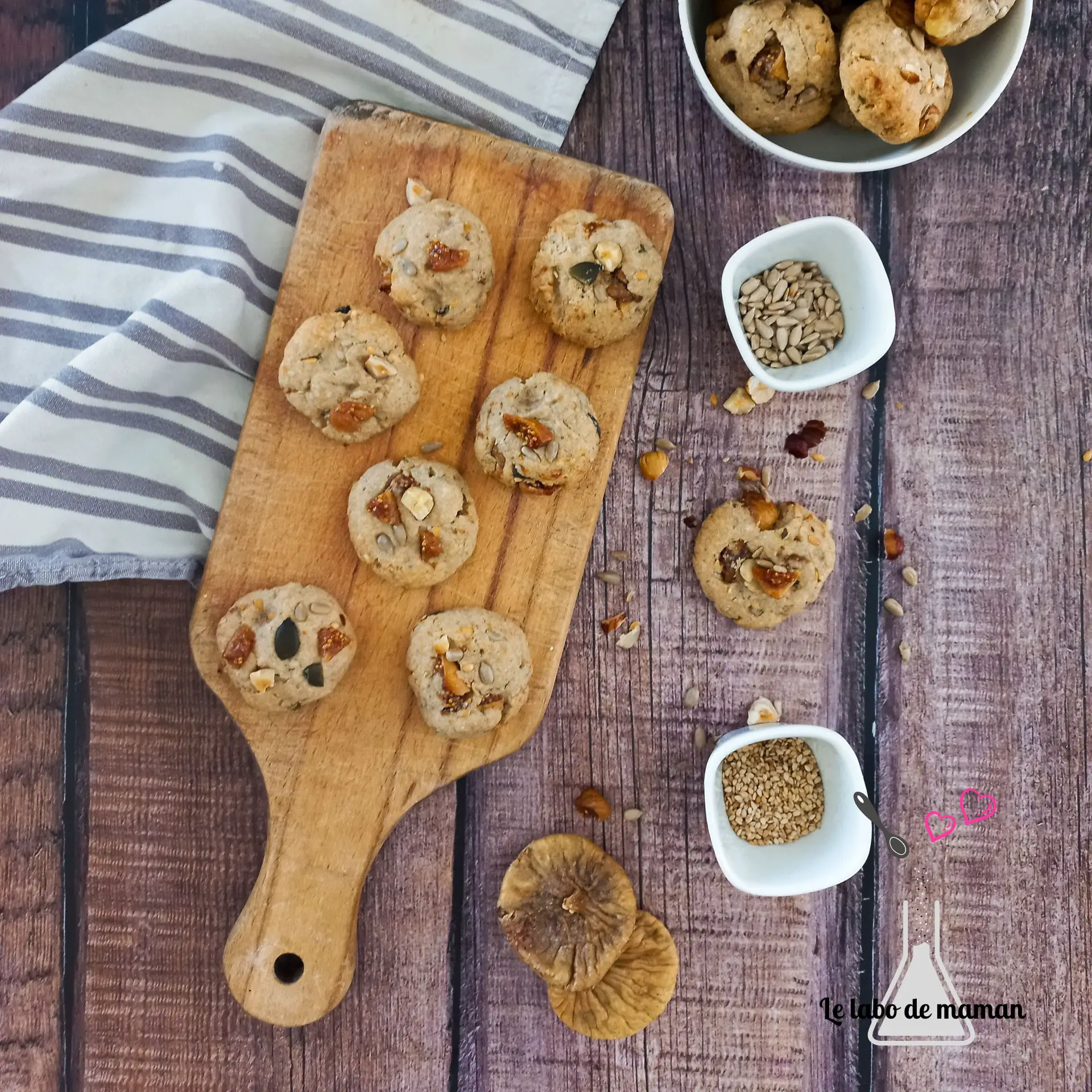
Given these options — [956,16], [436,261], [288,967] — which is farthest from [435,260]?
[288,967]

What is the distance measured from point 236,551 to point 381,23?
1.07 m

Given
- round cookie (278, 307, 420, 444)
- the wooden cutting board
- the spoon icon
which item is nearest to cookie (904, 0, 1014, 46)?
the wooden cutting board

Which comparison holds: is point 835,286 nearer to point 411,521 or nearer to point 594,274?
point 594,274

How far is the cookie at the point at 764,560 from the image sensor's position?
1697mm

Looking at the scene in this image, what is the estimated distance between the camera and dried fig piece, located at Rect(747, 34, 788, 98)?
1484 millimetres

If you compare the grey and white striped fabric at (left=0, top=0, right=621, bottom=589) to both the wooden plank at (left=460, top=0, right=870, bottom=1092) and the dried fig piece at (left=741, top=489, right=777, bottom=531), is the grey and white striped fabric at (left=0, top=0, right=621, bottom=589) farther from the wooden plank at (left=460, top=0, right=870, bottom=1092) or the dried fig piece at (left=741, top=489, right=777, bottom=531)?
the dried fig piece at (left=741, top=489, right=777, bottom=531)

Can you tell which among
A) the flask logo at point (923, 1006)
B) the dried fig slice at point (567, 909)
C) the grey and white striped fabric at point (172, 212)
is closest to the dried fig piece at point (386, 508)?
the grey and white striped fabric at point (172, 212)

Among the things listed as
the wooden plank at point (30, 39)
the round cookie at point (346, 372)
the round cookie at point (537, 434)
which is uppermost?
the wooden plank at point (30, 39)

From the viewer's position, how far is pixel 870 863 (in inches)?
73.5

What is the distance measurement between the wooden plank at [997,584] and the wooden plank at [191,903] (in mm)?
1036

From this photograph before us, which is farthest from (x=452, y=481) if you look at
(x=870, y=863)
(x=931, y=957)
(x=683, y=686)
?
(x=931, y=957)

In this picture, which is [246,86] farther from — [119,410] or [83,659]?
[83,659]

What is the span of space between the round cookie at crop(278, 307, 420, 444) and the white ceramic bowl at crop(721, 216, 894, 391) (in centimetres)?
65

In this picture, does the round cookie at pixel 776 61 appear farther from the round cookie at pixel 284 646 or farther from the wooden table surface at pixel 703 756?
the round cookie at pixel 284 646
